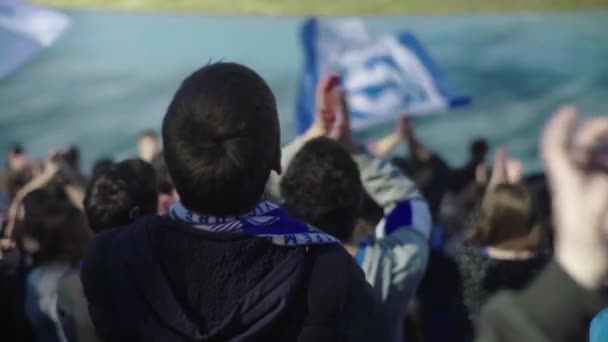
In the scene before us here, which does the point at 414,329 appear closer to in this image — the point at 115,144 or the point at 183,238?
the point at 183,238

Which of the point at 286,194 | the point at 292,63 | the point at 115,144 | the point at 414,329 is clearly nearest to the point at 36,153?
the point at 115,144

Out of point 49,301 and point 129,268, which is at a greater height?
point 129,268

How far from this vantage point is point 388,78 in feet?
18.4

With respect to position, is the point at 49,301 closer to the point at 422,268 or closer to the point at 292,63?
the point at 422,268

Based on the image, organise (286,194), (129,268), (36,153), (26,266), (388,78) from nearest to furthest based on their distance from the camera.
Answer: (129,268) → (286,194) → (26,266) → (388,78) → (36,153)

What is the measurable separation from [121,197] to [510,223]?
1.11 metres

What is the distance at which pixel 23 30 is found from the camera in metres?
4.02

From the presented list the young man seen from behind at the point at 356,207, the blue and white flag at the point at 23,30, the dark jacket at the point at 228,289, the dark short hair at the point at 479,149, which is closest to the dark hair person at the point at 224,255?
the dark jacket at the point at 228,289

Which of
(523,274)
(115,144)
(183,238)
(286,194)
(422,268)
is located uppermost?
(183,238)

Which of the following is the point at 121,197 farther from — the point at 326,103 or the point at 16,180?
the point at 16,180

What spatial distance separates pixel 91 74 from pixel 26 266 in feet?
18.7

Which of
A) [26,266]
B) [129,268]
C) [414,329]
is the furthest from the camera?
[414,329]

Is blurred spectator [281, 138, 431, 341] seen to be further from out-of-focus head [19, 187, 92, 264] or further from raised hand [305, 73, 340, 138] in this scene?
out-of-focus head [19, 187, 92, 264]

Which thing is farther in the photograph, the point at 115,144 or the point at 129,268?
the point at 115,144
